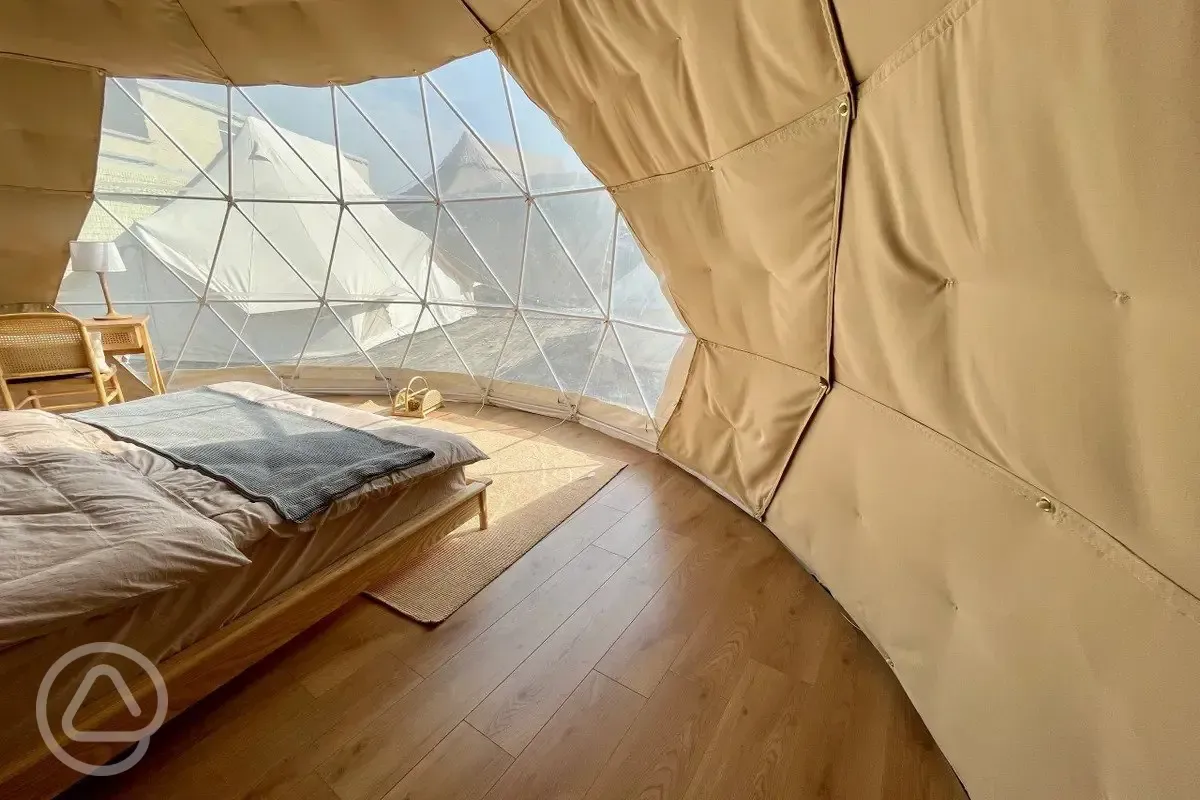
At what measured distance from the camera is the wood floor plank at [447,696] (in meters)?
1.77

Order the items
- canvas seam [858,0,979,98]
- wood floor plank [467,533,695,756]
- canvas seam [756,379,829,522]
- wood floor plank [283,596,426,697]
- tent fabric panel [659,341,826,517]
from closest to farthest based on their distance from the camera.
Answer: canvas seam [858,0,979,98] < wood floor plank [467,533,695,756] < wood floor plank [283,596,426,697] < canvas seam [756,379,829,522] < tent fabric panel [659,341,826,517]

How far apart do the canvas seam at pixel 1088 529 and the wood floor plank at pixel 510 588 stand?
199 centimetres

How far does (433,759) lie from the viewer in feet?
5.98

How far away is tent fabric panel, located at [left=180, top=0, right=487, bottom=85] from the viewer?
316 cm

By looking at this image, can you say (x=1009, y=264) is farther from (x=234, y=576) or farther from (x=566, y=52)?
(x=234, y=576)

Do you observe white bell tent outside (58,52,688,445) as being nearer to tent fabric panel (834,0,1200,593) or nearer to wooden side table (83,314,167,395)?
wooden side table (83,314,167,395)

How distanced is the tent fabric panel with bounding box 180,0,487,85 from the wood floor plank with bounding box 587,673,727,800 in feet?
12.1

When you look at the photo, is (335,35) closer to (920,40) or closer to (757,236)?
(757,236)

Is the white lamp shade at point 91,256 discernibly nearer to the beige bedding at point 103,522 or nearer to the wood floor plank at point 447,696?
the beige bedding at point 103,522

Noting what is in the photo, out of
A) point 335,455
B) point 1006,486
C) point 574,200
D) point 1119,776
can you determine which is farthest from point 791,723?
point 574,200

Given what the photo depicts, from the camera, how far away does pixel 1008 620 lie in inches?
57.9

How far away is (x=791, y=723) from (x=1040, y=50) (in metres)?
2.17

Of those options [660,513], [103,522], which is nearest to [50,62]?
[103,522]

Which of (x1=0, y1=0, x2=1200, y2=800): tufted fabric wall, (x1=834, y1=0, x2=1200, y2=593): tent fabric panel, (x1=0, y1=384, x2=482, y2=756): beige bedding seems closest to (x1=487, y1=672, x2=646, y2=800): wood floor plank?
(x1=0, y1=0, x2=1200, y2=800): tufted fabric wall
